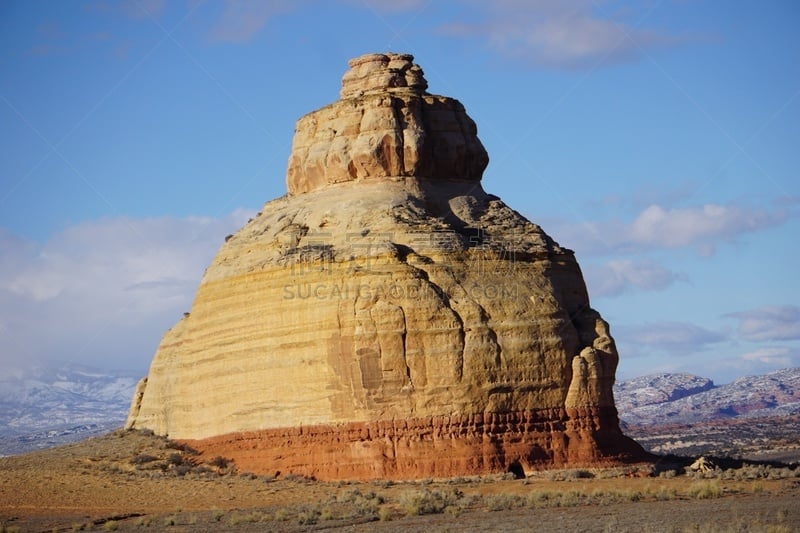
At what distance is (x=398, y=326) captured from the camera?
114 feet

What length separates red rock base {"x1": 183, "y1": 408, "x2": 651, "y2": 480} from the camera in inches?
1357

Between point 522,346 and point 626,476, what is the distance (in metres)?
4.45

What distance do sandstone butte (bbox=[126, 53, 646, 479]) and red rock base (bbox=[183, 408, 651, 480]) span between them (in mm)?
44

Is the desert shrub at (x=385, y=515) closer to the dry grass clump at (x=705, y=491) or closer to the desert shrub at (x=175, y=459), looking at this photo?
the dry grass clump at (x=705, y=491)

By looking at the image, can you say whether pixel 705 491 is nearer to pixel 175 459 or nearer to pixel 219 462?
pixel 219 462

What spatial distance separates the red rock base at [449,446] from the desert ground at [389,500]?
439 millimetres

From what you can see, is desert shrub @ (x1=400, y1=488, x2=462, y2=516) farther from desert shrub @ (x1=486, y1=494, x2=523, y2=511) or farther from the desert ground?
desert shrub @ (x1=486, y1=494, x2=523, y2=511)

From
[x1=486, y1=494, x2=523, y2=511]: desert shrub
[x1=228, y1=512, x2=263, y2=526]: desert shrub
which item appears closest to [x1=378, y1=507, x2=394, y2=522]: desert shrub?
[x1=486, y1=494, x2=523, y2=511]: desert shrub

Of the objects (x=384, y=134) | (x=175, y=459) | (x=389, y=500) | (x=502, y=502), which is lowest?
(x=502, y=502)

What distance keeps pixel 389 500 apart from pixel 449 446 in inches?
106

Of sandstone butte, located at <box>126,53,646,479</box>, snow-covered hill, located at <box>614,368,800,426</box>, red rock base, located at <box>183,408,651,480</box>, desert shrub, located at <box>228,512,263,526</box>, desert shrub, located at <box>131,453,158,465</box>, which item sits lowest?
desert shrub, located at <box>228,512,263,526</box>

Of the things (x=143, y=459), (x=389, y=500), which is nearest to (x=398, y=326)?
(x=389, y=500)

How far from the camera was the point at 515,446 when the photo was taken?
34.9 m

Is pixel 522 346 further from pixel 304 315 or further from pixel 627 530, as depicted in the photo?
pixel 627 530
